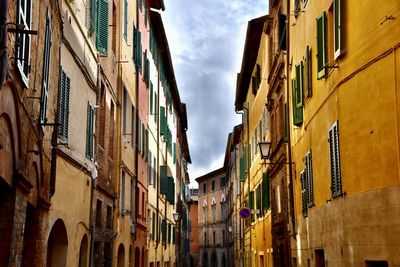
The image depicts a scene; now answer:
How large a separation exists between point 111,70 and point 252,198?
14643 mm

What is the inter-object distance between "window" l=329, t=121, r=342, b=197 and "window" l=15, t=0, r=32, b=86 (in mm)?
5563

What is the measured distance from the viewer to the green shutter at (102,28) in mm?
16156

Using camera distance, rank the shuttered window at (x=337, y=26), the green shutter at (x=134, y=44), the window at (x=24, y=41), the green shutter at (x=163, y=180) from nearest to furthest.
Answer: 1. the window at (x=24, y=41)
2. the shuttered window at (x=337, y=26)
3. the green shutter at (x=134, y=44)
4. the green shutter at (x=163, y=180)

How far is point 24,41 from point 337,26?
5.55 meters

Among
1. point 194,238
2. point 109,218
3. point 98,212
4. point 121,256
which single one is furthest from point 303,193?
point 194,238

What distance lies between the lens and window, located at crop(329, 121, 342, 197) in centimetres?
A: 1104

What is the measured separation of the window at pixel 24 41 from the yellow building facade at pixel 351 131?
4.89 metres

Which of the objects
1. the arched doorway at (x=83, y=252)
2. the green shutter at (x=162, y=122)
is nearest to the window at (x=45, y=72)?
the arched doorway at (x=83, y=252)

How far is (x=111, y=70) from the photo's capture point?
18453 mm

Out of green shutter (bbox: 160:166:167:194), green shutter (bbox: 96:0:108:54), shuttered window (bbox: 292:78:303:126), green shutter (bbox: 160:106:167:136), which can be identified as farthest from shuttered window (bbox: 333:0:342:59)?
green shutter (bbox: 160:166:167:194)

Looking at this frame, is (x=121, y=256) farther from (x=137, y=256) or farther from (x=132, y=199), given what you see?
(x=137, y=256)

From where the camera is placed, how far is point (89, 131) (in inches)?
587

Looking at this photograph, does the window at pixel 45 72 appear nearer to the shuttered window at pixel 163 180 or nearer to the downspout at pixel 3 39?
the downspout at pixel 3 39

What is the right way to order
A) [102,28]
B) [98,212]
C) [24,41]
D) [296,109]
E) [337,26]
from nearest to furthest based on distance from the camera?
1. [24,41]
2. [337,26]
3. [296,109]
4. [102,28]
5. [98,212]
